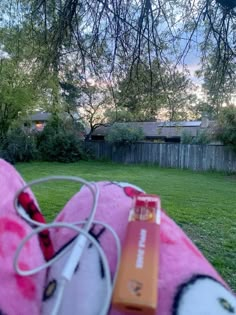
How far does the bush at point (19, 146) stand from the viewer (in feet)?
44.1

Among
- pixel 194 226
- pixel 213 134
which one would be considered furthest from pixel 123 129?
pixel 194 226

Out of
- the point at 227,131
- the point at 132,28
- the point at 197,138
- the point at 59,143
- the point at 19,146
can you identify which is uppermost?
the point at 132,28

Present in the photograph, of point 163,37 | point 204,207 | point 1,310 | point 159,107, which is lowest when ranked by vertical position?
point 204,207

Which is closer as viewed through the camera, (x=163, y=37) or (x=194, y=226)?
(x=163, y=37)

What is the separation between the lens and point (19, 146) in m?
13.6

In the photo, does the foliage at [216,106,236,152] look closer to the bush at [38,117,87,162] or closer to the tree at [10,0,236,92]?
the bush at [38,117,87,162]

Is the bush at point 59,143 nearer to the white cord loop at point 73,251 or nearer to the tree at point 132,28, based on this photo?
the tree at point 132,28

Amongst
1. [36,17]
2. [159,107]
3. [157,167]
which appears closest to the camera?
[36,17]

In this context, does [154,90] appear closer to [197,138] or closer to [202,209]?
[202,209]

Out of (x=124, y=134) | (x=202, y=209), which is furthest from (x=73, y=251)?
(x=124, y=134)

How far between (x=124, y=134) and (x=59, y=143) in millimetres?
2831

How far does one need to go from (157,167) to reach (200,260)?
41.7 feet

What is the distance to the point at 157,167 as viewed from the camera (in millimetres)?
13336

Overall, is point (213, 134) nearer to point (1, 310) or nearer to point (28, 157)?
point (28, 157)
